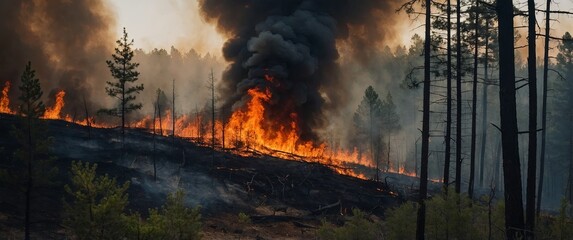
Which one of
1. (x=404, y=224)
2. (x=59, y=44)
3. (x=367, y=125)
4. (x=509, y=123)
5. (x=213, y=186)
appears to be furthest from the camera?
(x=367, y=125)

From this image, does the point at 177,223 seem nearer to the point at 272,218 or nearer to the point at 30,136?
the point at 30,136

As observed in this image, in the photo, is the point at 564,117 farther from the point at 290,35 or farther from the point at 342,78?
the point at 290,35

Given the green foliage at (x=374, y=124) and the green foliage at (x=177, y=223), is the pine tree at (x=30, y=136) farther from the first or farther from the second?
the green foliage at (x=374, y=124)

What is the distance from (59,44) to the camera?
4512 cm

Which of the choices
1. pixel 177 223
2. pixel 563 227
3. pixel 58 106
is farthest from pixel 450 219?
pixel 58 106

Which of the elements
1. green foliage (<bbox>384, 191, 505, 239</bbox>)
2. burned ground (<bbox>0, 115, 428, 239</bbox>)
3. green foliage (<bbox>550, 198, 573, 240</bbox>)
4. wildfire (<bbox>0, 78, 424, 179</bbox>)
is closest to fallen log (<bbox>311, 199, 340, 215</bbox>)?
burned ground (<bbox>0, 115, 428, 239</bbox>)

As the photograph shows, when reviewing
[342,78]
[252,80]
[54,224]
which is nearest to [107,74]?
[252,80]

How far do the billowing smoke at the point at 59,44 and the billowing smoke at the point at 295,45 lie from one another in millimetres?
14004

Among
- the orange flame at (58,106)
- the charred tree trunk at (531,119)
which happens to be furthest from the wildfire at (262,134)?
the charred tree trunk at (531,119)

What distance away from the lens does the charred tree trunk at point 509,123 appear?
25.7ft

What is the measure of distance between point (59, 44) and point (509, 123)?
155 ft

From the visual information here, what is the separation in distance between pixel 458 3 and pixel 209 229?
14303 mm

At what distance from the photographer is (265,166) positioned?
94.8 ft

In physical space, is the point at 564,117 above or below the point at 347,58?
below
